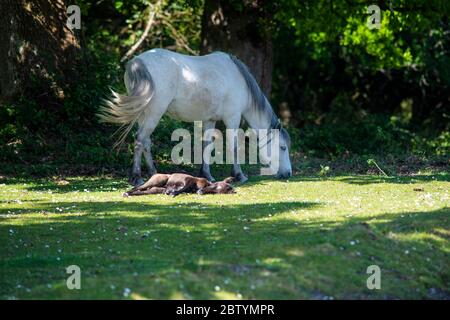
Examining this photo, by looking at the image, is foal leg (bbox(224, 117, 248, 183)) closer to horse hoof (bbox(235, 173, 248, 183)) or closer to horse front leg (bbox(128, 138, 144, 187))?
horse hoof (bbox(235, 173, 248, 183))

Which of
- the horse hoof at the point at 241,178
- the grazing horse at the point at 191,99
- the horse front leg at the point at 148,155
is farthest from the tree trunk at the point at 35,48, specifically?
the horse hoof at the point at 241,178

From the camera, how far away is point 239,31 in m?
18.8

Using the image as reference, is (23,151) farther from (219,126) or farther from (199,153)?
(219,126)

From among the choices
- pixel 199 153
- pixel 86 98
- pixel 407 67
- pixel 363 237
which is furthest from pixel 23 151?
pixel 407 67

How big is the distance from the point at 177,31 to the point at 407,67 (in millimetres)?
8175

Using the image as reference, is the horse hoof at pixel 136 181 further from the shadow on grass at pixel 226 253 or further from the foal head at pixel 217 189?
the shadow on grass at pixel 226 253

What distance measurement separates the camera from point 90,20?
24156mm

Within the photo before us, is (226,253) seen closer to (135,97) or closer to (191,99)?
(135,97)

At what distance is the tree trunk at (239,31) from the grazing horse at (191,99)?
3.91 m

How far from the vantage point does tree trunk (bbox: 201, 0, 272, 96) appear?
18672mm

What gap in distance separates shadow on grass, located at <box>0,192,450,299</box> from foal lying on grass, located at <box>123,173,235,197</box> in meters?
1.51

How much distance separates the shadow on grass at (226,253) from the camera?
7.55 metres

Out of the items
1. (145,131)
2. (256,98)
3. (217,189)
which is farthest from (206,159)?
(217,189)
